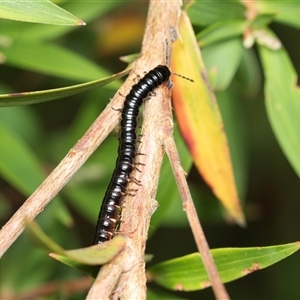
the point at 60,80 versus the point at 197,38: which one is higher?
the point at 60,80

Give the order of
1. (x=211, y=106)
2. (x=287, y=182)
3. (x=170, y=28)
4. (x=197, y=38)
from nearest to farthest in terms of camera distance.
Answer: (x=170, y=28)
(x=211, y=106)
(x=197, y=38)
(x=287, y=182)

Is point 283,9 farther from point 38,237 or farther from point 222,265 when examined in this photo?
point 38,237

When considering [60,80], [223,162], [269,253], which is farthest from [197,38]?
[60,80]

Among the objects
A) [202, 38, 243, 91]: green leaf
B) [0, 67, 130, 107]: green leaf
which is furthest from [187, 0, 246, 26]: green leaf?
[0, 67, 130, 107]: green leaf

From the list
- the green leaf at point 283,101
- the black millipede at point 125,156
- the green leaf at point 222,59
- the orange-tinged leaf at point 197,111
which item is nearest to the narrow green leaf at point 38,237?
the black millipede at point 125,156

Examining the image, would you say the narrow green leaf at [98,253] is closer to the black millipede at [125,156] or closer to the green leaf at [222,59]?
the black millipede at [125,156]

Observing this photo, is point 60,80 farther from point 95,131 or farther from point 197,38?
point 95,131
